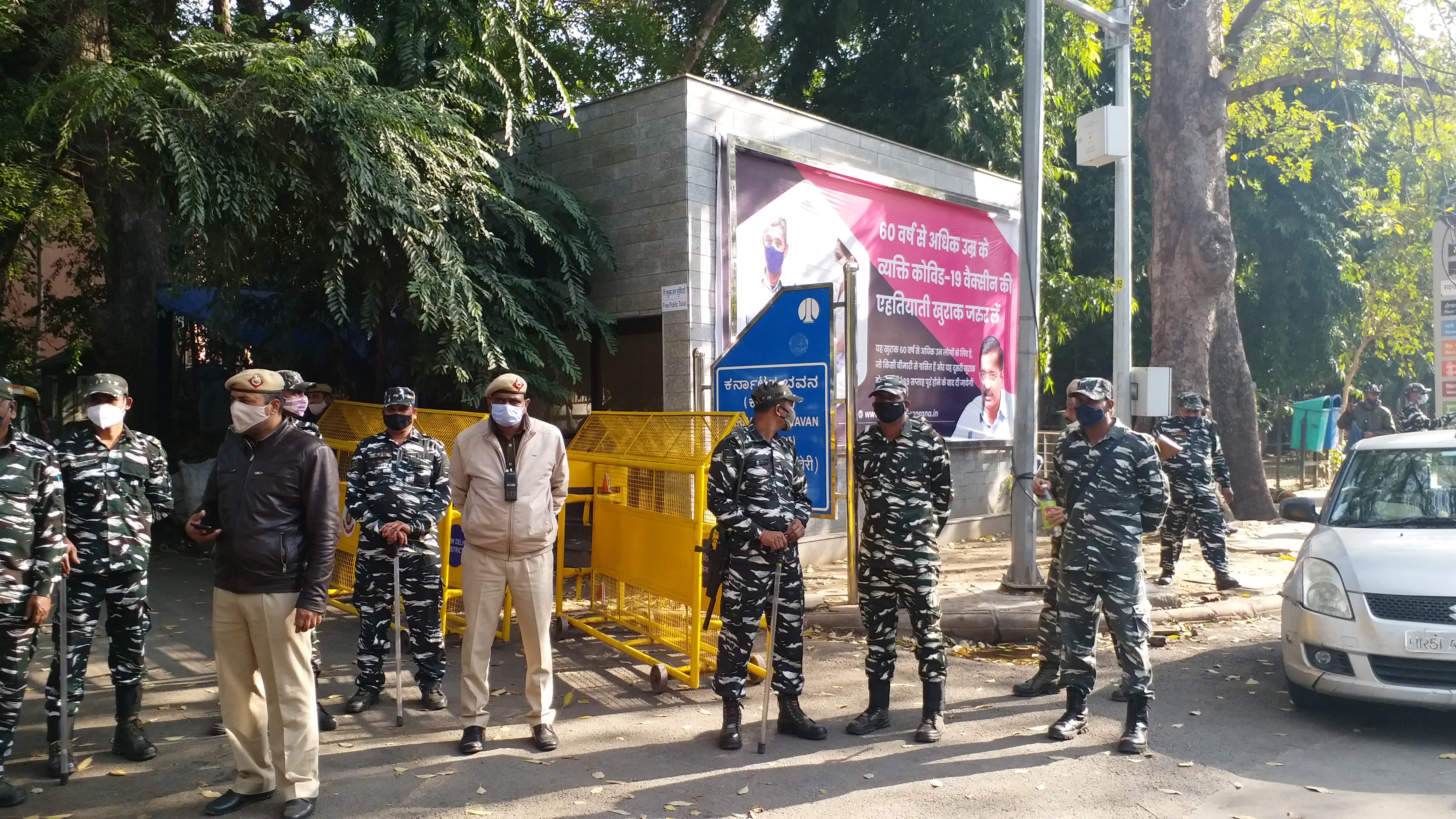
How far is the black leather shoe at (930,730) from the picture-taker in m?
5.53

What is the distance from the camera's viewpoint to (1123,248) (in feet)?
31.5

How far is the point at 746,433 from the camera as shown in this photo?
18.4 ft

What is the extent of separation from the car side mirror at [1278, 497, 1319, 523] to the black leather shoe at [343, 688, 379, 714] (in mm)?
5870

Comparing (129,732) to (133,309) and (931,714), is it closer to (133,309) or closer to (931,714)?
(931,714)

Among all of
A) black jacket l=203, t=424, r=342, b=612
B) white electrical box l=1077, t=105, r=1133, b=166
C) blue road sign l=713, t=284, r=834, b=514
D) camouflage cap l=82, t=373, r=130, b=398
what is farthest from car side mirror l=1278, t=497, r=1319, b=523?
camouflage cap l=82, t=373, r=130, b=398

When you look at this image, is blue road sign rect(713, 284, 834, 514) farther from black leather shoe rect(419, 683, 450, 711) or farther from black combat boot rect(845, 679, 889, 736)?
black leather shoe rect(419, 683, 450, 711)

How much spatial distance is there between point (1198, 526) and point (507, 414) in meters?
7.06

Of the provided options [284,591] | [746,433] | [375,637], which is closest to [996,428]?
[746,433]

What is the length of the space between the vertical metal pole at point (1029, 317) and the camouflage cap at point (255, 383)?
240 inches

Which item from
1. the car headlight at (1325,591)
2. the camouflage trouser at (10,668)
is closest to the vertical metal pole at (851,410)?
the car headlight at (1325,591)

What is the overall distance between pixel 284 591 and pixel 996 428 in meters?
10.6

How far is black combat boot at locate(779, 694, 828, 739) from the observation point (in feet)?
18.4

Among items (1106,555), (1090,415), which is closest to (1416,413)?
(1090,415)

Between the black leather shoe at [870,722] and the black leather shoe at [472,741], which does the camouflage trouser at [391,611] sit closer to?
the black leather shoe at [472,741]
